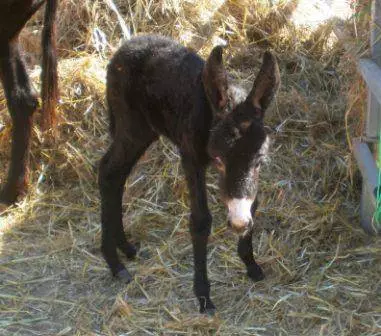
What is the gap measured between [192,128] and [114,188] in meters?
0.82

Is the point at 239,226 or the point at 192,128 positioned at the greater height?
the point at 192,128

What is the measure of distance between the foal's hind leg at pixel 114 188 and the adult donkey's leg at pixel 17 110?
993mm

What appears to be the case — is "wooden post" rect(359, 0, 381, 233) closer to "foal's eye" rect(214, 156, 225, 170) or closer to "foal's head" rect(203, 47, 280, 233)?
"foal's head" rect(203, 47, 280, 233)

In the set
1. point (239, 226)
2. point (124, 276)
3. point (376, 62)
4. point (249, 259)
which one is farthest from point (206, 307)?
point (376, 62)

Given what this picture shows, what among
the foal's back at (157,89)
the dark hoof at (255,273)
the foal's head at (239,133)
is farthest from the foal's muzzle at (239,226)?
the dark hoof at (255,273)

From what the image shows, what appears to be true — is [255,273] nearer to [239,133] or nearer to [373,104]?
[239,133]

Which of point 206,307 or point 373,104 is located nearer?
point 206,307

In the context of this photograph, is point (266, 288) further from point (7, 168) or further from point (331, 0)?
point (331, 0)

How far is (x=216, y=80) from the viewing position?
3256mm

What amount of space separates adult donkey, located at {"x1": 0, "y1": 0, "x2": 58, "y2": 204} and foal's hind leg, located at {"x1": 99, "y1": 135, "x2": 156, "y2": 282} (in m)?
1.00

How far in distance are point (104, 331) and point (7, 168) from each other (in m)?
1.95

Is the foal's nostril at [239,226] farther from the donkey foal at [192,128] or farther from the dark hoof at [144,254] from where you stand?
the dark hoof at [144,254]

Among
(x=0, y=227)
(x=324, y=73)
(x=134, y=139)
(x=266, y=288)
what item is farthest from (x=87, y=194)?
(x=324, y=73)

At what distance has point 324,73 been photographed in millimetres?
5434
